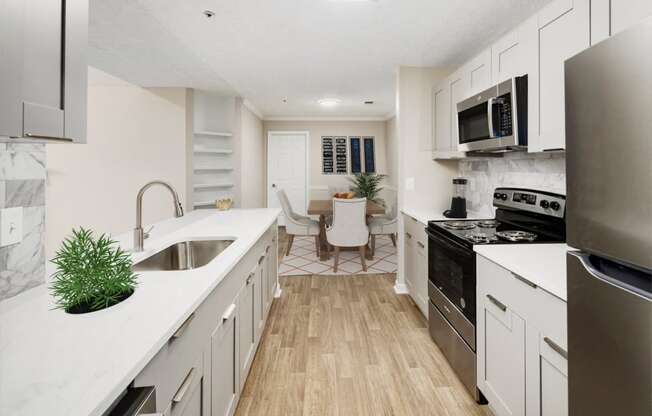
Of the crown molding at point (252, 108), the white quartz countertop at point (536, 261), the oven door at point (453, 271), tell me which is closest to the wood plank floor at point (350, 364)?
the oven door at point (453, 271)

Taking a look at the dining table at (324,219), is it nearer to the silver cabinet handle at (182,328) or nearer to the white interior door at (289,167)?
the white interior door at (289,167)

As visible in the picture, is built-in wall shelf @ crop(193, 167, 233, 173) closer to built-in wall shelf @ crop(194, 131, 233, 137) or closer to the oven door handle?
built-in wall shelf @ crop(194, 131, 233, 137)

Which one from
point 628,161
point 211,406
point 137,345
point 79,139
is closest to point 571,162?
point 628,161

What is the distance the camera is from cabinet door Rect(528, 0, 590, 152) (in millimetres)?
1578

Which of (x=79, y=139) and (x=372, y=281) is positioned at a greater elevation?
(x=79, y=139)

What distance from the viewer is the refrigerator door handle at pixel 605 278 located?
772mm

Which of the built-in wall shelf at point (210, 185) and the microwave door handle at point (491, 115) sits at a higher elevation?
the microwave door handle at point (491, 115)

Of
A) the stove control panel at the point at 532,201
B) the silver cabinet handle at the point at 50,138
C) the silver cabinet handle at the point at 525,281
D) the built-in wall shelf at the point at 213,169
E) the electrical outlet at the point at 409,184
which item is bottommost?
the silver cabinet handle at the point at 525,281

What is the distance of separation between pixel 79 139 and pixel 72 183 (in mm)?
4212

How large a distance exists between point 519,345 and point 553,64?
54.7 inches

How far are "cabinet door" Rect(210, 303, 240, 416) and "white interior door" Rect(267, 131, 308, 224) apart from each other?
5650mm

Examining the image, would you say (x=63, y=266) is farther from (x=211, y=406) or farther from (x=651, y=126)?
(x=651, y=126)

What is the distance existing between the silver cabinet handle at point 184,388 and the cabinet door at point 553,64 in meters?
1.85

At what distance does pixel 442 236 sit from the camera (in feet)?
7.29
